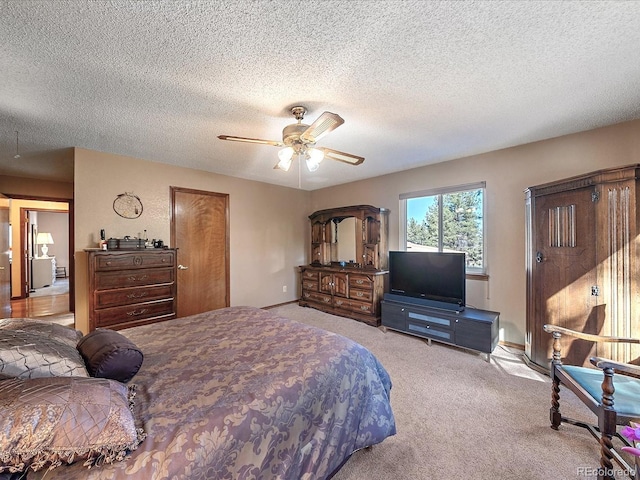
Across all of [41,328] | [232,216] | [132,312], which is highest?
[232,216]

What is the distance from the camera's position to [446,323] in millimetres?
3289

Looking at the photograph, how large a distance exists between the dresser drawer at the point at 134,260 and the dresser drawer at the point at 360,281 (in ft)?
8.99

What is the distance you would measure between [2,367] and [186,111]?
6.96ft

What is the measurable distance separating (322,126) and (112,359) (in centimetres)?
186

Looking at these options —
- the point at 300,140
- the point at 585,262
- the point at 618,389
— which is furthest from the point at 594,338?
the point at 300,140

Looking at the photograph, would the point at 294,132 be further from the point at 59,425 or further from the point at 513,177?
the point at 513,177

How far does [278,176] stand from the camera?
4.74 m

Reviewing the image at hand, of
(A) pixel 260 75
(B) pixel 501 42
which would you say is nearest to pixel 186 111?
(A) pixel 260 75

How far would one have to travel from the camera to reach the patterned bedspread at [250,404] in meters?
0.92

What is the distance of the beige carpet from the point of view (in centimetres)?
156

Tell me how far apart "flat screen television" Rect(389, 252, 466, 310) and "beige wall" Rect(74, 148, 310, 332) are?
7.80 feet

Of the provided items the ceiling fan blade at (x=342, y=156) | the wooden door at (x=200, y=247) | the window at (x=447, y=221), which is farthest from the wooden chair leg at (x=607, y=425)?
the wooden door at (x=200, y=247)

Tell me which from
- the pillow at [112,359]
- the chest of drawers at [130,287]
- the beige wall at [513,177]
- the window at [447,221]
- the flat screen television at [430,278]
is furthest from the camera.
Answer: the window at [447,221]

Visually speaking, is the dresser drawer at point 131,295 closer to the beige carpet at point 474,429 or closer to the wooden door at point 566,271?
the beige carpet at point 474,429
